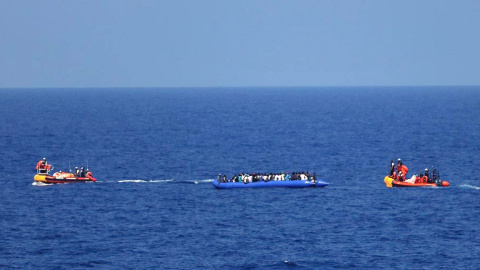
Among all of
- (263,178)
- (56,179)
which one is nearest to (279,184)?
(263,178)

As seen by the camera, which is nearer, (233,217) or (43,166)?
(233,217)

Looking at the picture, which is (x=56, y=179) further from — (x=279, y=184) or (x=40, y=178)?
(x=279, y=184)

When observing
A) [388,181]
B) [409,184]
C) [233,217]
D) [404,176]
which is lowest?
[233,217]

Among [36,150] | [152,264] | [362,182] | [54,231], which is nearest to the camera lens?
[152,264]

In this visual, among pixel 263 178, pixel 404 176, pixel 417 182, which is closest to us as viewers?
pixel 417 182

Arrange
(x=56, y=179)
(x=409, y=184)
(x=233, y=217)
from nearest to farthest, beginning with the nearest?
1. (x=233, y=217)
2. (x=409, y=184)
3. (x=56, y=179)

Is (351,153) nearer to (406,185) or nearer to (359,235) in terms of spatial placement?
(406,185)

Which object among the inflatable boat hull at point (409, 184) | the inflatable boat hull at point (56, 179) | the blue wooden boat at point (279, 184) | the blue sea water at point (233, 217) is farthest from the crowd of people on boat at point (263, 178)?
the inflatable boat hull at point (56, 179)

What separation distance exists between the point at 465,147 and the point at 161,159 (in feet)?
194

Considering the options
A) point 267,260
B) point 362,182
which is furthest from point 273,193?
point 267,260

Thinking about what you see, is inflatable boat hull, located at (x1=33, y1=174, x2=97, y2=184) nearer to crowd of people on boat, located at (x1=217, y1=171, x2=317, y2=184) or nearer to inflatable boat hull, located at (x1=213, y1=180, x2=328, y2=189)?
inflatable boat hull, located at (x1=213, y1=180, x2=328, y2=189)

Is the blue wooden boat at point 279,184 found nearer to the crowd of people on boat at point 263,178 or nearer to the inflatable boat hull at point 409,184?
the crowd of people on boat at point 263,178

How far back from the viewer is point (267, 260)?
3371 inches

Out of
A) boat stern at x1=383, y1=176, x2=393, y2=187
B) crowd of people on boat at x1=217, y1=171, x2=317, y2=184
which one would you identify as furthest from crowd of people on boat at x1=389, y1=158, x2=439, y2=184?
crowd of people on boat at x1=217, y1=171, x2=317, y2=184
